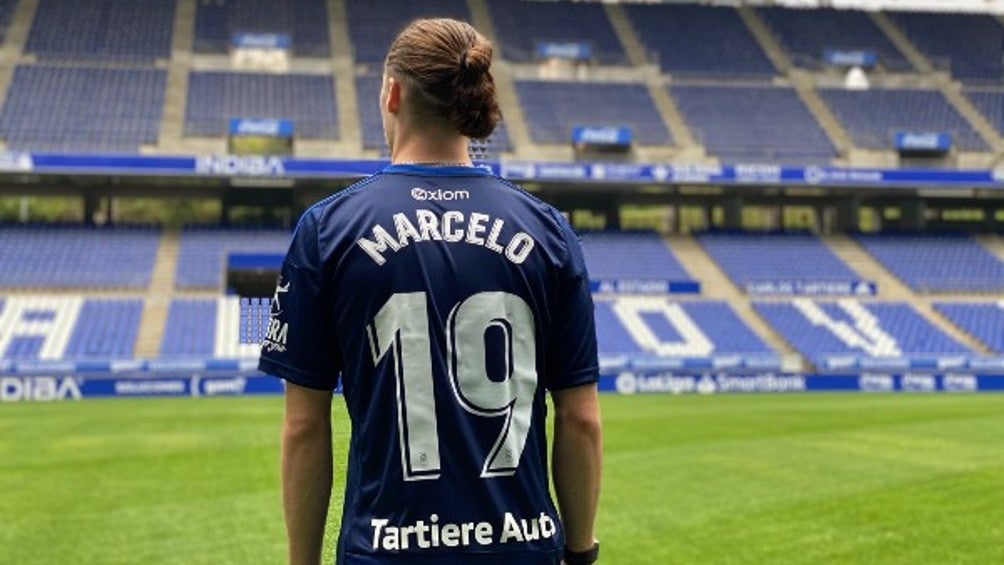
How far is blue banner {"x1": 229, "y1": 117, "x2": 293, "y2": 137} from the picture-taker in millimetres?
39438

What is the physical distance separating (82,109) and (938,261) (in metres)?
32.3

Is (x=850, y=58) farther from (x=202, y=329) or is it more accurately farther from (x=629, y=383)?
(x=202, y=329)

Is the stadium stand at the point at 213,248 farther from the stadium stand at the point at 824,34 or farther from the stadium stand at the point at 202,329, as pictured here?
the stadium stand at the point at 824,34

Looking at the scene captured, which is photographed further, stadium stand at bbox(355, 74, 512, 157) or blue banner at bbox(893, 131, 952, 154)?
blue banner at bbox(893, 131, 952, 154)

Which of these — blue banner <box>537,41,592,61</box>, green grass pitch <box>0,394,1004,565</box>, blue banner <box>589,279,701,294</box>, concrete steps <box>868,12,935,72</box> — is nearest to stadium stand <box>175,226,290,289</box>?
blue banner <box>589,279,701,294</box>

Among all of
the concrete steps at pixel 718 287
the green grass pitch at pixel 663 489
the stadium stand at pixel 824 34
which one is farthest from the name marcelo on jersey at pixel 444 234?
→ the stadium stand at pixel 824 34

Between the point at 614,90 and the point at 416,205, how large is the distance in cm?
4358

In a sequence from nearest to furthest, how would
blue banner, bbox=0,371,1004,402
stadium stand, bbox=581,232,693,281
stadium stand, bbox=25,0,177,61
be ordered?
blue banner, bbox=0,371,1004,402
stadium stand, bbox=581,232,693,281
stadium stand, bbox=25,0,177,61

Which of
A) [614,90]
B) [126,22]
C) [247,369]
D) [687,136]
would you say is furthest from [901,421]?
[126,22]

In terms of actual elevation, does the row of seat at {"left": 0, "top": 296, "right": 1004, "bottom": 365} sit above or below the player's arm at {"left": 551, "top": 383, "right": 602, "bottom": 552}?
below

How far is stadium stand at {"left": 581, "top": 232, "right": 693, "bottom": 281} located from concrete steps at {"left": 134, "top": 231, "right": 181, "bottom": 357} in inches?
555

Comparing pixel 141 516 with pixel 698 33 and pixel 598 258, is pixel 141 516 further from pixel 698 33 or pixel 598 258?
pixel 698 33

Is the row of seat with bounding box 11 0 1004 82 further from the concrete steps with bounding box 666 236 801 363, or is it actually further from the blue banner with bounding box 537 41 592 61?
the concrete steps with bounding box 666 236 801 363

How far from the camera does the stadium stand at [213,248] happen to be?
3641 cm
